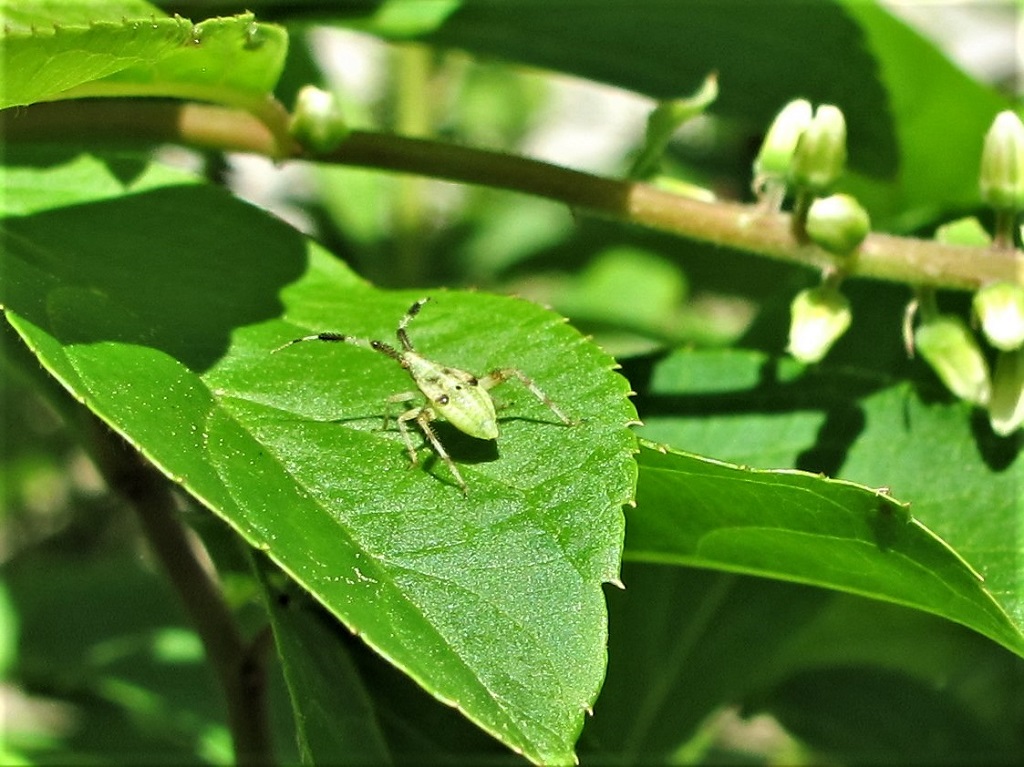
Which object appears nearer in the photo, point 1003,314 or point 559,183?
point 1003,314

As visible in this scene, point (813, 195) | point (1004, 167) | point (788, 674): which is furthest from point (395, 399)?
point (788, 674)

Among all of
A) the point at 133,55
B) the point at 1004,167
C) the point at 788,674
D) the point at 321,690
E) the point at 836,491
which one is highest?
the point at 1004,167

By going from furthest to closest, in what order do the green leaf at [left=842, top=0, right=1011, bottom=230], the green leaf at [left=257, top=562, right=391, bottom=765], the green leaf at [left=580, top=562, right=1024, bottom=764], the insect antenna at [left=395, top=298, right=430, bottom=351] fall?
the green leaf at [left=842, top=0, right=1011, bottom=230], the green leaf at [left=580, top=562, right=1024, bottom=764], the insect antenna at [left=395, top=298, right=430, bottom=351], the green leaf at [left=257, top=562, right=391, bottom=765]

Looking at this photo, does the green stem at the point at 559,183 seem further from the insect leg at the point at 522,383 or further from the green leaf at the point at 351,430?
the insect leg at the point at 522,383

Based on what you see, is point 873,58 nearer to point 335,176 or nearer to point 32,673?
point 335,176

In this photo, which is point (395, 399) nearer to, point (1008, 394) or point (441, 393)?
point (441, 393)

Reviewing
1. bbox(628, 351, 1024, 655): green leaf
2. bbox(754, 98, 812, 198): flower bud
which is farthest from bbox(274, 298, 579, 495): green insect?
bbox(754, 98, 812, 198): flower bud

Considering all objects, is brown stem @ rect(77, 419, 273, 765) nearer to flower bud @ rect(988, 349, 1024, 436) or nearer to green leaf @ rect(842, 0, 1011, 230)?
flower bud @ rect(988, 349, 1024, 436)
